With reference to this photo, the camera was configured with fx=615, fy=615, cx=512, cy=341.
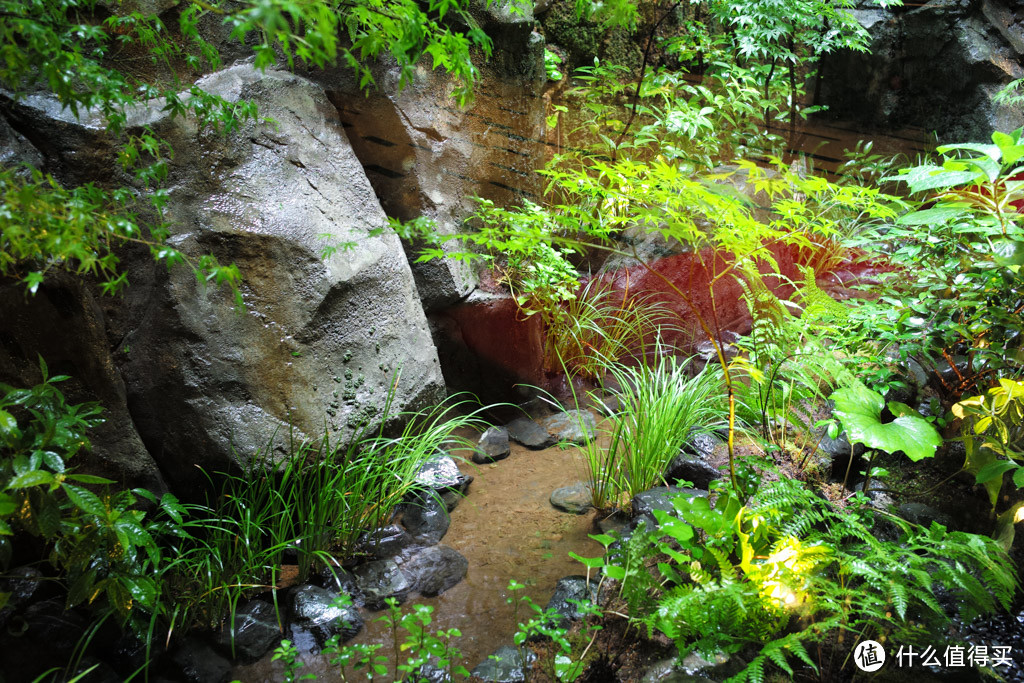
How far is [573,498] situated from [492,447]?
684 millimetres

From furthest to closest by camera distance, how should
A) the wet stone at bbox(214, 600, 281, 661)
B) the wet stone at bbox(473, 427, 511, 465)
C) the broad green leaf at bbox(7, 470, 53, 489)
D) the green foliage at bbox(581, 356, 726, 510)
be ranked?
the wet stone at bbox(473, 427, 511, 465), the green foliage at bbox(581, 356, 726, 510), the wet stone at bbox(214, 600, 281, 661), the broad green leaf at bbox(7, 470, 53, 489)

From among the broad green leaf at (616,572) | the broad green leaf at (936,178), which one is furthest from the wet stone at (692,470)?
the broad green leaf at (936,178)

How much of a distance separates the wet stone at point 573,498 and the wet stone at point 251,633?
1.37 m

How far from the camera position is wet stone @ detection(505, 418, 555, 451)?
373 centimetres

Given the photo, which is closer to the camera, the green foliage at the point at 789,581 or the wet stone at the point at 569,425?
the green foliage at the point at 789,581

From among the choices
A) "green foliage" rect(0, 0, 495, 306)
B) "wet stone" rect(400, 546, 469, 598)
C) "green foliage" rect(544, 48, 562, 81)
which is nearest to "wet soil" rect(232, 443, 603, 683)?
"wet stone" rect(400, 546, 469, 598)

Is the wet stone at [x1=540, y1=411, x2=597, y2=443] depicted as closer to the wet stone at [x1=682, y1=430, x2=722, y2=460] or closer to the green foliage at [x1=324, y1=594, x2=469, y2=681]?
the wet stone at [x1=682, y1=430, x2=722, y2=460]

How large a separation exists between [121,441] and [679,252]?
3.74 m

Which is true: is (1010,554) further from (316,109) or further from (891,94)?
(891,94)

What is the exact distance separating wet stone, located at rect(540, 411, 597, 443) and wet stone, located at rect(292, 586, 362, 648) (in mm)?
1664

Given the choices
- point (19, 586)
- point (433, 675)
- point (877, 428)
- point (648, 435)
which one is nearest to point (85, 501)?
point (19, 586)

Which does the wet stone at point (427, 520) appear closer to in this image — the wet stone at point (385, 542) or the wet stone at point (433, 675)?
the wet stone at point (385, 542)

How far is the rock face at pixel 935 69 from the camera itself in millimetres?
5098

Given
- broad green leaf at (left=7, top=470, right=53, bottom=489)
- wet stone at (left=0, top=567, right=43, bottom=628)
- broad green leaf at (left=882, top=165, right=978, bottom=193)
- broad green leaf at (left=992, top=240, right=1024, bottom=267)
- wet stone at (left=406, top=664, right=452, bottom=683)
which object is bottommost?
wet stone at (left=406, top=664, right=452, bottom=683)
